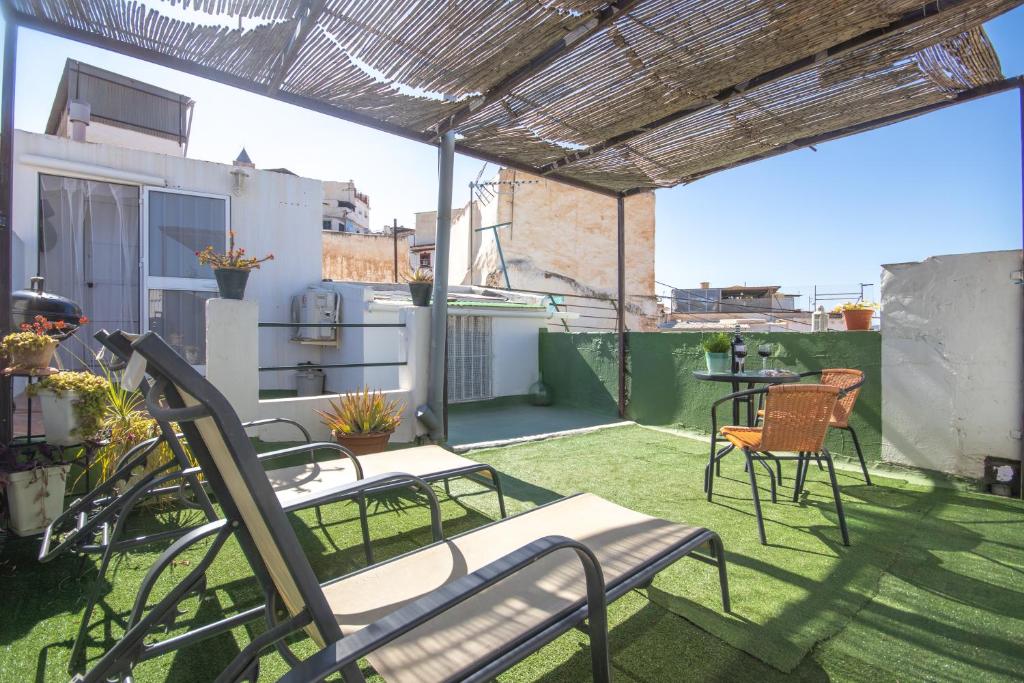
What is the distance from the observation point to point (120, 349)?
132 centimetres

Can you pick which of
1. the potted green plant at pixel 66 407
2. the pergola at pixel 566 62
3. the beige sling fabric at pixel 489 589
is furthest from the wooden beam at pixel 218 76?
the beige sling fabric at pixel 489 589

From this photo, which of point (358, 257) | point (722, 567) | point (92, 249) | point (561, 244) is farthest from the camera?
point (358, 257)

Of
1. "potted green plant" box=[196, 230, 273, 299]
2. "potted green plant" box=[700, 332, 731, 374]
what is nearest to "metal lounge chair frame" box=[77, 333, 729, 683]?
"potted green plant" box=[700, 332, 731, 374]

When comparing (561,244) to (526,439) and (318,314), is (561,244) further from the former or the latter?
(526,439)

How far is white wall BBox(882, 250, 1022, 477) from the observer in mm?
3908

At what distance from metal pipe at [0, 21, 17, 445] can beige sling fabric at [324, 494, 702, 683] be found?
2.67 meters

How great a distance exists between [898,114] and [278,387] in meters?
9.78

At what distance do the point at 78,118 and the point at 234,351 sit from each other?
27.3 feet

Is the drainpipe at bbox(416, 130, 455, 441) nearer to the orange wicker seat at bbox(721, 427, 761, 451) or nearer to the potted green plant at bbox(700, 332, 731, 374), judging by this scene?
the potted green plant at bbox(700, 332, 731, 374)

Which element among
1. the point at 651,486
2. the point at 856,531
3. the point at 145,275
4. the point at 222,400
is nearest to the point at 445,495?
the point at 651,486

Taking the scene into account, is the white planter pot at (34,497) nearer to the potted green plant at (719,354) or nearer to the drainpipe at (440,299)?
the drainpipe at (440,299)

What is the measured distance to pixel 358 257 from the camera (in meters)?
20.7

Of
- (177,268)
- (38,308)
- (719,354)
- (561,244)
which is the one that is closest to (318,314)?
(177,268)

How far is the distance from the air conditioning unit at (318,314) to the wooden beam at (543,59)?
547 cm
